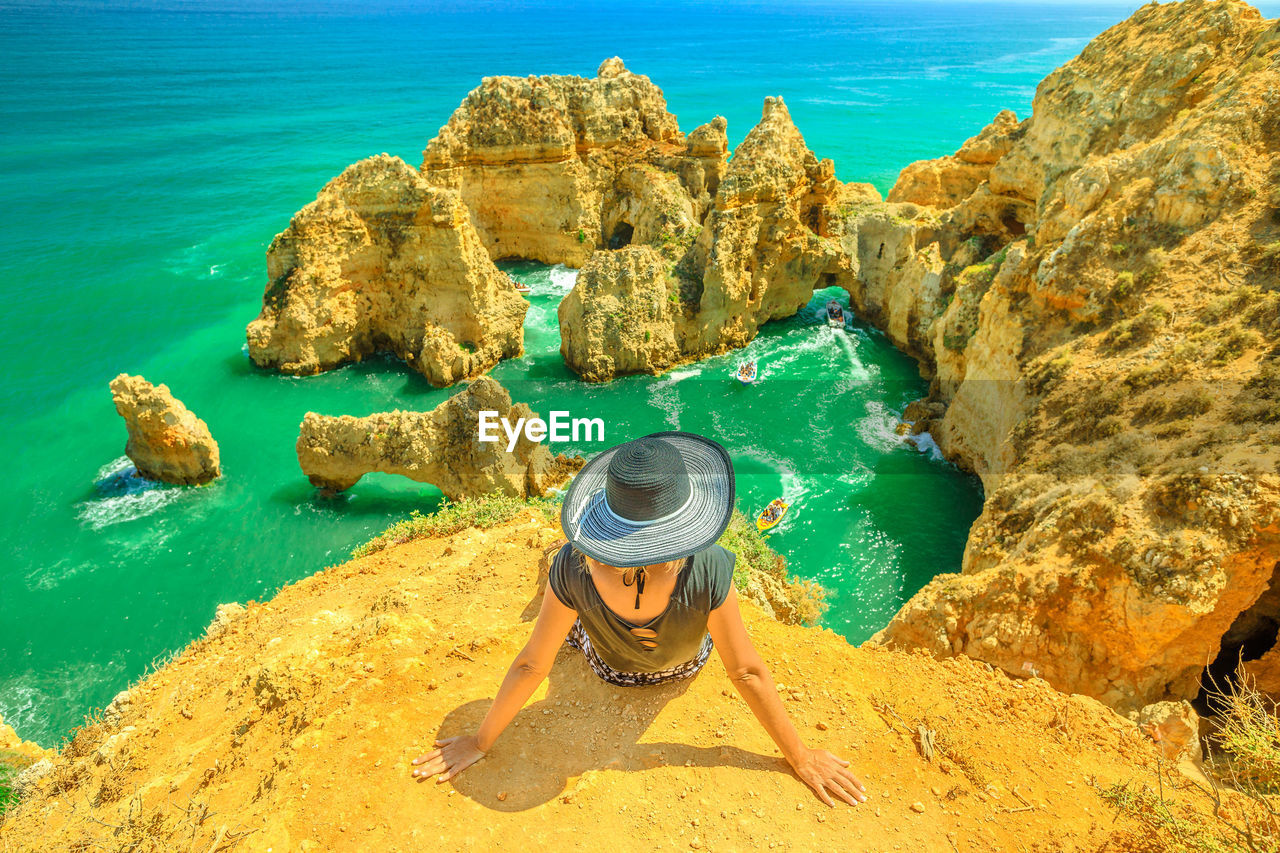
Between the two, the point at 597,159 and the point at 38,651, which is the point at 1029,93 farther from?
the point at 38,651

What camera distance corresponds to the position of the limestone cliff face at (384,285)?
2338cm

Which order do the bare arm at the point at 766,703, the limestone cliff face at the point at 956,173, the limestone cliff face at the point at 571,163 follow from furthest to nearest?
1. the limestone cliff face at the point at 571,163
2. the limestone cliff face at the point at 956,173
3. the bare arm at the point at 766,703

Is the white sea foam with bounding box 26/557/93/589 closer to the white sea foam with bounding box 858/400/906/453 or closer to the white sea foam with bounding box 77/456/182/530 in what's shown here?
the white sea foam with bounding box 77/456/182/530

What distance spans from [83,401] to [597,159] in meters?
23.5

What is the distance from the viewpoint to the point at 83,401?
23609 mm

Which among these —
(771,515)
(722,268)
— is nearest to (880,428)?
(771,515)

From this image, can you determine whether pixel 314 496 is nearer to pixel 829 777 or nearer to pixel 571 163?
pixel 829 777

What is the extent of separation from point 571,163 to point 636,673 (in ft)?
101

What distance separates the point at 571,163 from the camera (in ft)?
105

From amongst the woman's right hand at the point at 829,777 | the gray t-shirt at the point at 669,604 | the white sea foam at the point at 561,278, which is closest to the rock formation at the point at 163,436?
the white sea foam at the point at 561,278

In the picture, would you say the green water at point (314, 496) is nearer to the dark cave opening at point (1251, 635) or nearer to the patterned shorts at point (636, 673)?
the dark cave opening at point (1251, 635)

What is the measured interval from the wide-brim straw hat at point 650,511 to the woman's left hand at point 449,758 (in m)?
1.94

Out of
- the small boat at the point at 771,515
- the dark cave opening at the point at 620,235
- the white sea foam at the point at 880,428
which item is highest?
the dark cave opening at the point at 620,235

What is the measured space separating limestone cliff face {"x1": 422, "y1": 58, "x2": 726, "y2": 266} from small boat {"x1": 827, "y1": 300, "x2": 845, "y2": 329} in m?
7.41
